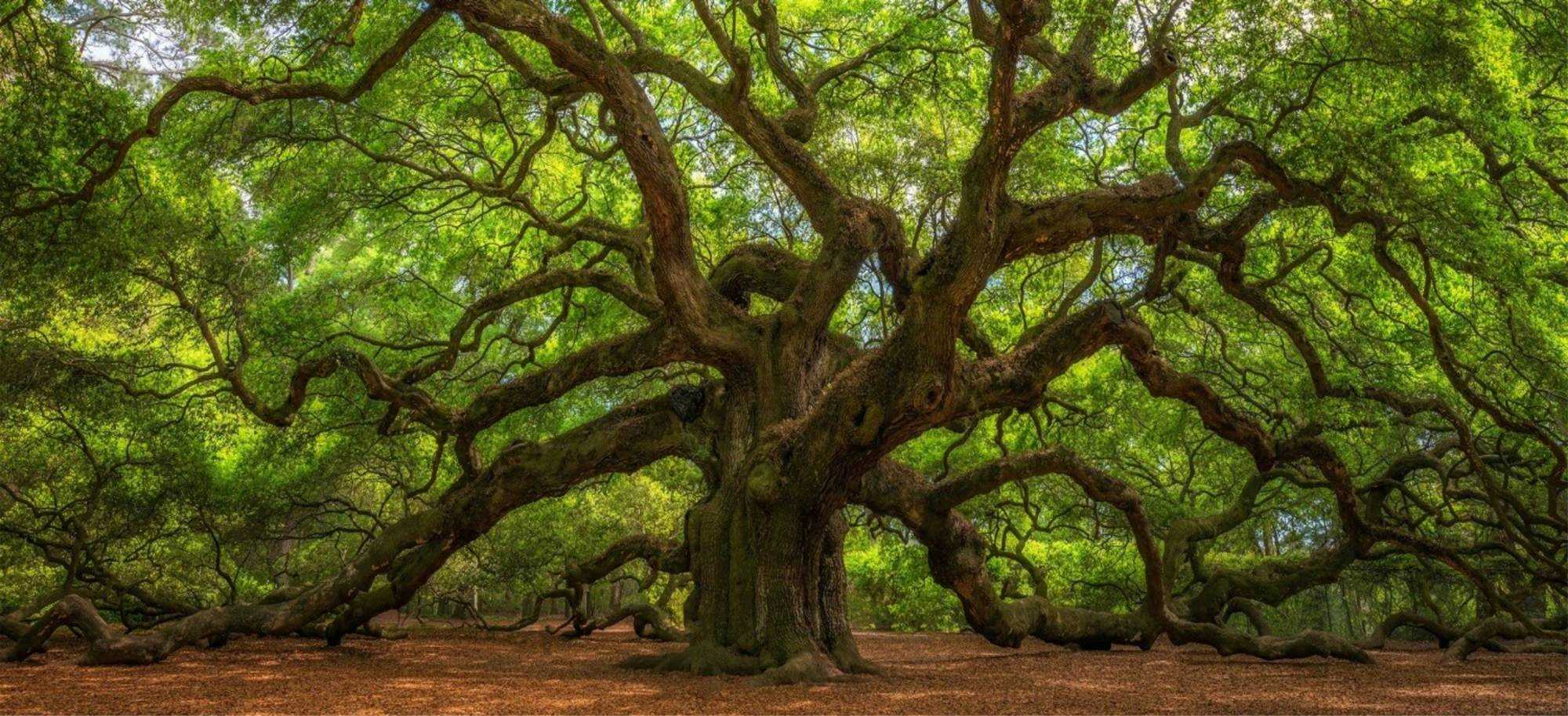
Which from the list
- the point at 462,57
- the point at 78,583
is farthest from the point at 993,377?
the point at 78,583

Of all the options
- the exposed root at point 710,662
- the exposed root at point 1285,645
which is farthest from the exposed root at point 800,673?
the exposed root at point 1285,645

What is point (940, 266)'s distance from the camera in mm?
5824

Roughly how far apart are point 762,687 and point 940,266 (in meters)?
A: 2.74

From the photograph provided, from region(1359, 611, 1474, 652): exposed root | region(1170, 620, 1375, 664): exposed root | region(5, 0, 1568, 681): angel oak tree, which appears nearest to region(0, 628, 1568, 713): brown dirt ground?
region(1170, 620, 1375, 664): exposed root

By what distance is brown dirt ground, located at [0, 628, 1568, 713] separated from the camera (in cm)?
526

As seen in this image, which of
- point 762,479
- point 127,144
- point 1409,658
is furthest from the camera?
point 1409,658

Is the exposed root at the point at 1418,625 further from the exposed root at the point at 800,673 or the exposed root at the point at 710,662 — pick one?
the exposed root at the point at 710,662

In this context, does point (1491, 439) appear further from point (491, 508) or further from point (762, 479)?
point (491, 508)

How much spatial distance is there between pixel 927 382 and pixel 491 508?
4415 millimetres

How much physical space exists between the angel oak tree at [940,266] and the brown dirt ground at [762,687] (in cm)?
44

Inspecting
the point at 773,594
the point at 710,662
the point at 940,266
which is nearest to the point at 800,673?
the point at 773,594

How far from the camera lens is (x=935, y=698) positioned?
563cm

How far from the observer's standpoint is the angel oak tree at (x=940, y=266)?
659 centimetres

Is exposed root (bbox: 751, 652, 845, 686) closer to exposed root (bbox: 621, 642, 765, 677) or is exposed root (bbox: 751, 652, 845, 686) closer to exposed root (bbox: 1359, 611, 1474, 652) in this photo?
exposed root (bbox: 621, 642, 765, 677)
